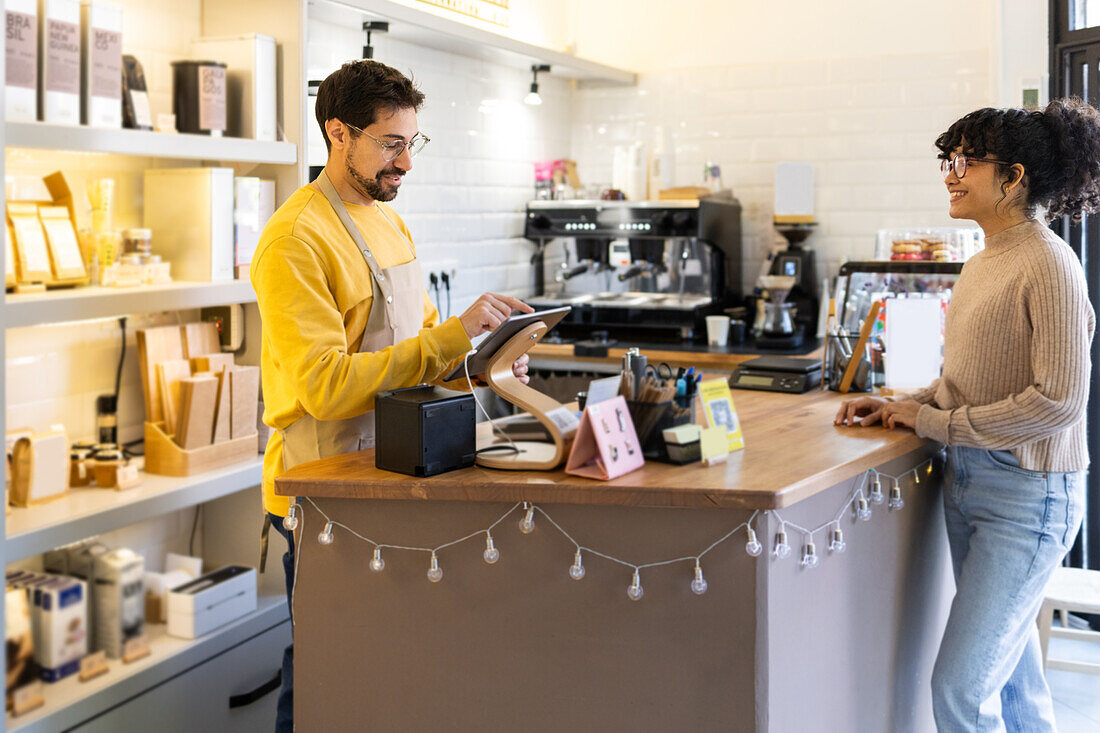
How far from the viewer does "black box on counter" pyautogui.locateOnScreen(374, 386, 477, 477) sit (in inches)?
82.8

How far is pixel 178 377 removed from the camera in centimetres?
325

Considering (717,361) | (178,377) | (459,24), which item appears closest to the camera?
(178,377)

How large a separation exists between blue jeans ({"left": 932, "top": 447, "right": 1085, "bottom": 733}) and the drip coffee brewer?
2.07 meters

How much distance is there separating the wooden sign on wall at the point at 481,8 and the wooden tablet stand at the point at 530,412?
2464 millimetres

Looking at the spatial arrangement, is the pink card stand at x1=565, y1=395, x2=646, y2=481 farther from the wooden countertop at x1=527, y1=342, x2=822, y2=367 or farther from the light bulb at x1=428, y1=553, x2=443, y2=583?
the wooden countertop at x1=527, y1=342, x2=822, y2=367

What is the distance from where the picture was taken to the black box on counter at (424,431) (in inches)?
82.8

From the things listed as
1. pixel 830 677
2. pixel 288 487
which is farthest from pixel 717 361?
pixel 288 487

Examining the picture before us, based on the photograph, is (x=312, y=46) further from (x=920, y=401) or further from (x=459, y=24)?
(x=920, y=401)

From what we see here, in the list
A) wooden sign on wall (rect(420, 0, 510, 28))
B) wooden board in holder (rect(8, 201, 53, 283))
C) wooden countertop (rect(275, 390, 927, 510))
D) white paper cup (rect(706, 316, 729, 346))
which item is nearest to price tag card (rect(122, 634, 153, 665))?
wooden board in holder (rect(8, 201, 53, 283))

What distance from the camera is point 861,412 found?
280 cm

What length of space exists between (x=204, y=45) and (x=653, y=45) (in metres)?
2.84

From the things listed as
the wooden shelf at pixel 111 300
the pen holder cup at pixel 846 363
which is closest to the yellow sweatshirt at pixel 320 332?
the wooden shelf at pixel 111 300

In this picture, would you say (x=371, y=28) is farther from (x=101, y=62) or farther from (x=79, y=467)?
(x=79, y=467)

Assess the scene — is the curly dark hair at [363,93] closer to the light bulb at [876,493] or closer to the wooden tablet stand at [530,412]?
the wooden tablet stand at [530,412]
